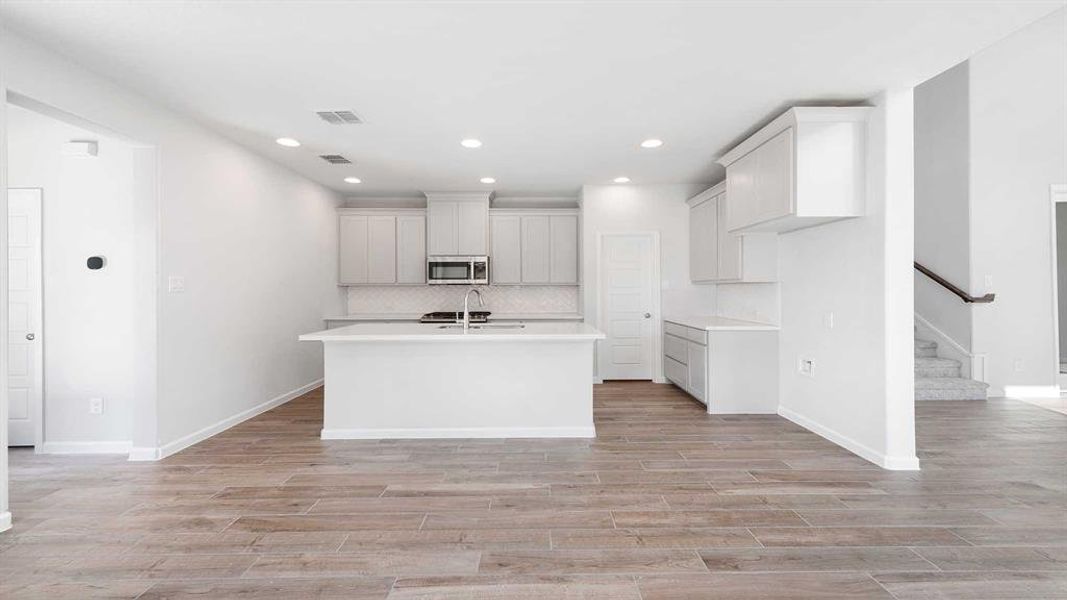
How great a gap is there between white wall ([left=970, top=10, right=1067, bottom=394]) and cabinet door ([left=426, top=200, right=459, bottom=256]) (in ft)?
20.6

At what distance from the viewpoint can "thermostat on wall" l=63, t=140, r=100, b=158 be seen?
3764mm

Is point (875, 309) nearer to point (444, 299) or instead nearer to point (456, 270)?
point (456, 270)

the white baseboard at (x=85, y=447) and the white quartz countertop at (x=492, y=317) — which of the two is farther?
the white quartz countertop at (x=492, y=317)

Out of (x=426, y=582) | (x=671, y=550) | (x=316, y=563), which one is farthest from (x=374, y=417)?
(x=671, y=550)

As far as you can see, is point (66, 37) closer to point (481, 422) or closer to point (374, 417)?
point (374, 417)

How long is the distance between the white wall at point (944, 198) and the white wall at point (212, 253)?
769 centimetres

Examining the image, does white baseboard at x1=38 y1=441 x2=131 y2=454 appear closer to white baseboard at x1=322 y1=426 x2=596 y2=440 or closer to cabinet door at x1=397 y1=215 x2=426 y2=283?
white baseboard at x1=322 y1=426 x2=596 y2=440

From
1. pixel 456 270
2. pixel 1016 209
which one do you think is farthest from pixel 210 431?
pixel 1016 209

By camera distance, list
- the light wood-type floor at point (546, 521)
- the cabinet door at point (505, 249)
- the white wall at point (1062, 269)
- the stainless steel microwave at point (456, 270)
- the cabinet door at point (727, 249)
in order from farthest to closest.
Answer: the white wall at point (1062, 269) < the cabinet door at point (505, 249) < the stainless steel microwave at point (456, 270) < the cabinet door at point (727, 249) < the light wood-type floor at point (546, 521)

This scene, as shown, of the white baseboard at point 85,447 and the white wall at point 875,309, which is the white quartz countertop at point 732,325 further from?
the white baseboard at point 85,447

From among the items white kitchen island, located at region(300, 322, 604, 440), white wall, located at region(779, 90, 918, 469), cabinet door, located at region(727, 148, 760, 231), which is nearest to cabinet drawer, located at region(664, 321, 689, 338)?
cabinet door, located at region(727, 148, 760, 231)

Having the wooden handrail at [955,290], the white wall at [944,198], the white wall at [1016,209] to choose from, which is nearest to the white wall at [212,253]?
the wooden handrail at [955,290]

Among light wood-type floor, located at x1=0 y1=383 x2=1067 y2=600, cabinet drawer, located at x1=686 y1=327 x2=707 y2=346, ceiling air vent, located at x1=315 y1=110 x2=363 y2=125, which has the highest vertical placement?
ceiling air vent, located at x1=315 y1=110 x2=363 y2=125

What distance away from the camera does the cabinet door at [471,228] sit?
6.94 m
